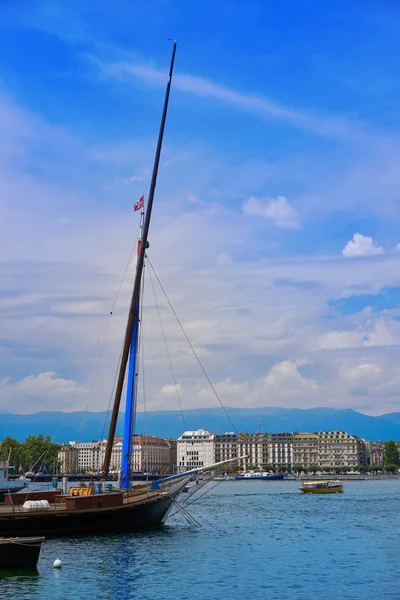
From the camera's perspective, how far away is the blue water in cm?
3350

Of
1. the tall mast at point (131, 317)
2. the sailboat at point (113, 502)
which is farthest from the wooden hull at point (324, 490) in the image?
the tall mast at point (131, 317)

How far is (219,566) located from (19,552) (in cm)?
1038

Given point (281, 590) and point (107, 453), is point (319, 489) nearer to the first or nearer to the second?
point (107, 453)

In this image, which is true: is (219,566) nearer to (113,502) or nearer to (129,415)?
(113,502)

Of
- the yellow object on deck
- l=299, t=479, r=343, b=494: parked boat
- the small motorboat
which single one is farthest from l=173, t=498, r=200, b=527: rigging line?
l=299, t=479, r=343, b=494: parked boat

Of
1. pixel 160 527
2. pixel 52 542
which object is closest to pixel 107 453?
pixel 160 527

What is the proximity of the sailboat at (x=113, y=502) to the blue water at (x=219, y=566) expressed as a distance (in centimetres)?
98

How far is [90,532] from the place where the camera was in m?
47.4

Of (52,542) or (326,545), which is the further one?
(326,545)

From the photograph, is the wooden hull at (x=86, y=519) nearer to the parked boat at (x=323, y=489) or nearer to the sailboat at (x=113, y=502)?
the sailboat at (x=113, y=502)

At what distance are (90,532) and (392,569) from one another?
18164 mm

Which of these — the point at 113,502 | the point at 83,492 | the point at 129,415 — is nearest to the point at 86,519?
the point at 113,502

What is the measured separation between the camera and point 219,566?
39812 mm

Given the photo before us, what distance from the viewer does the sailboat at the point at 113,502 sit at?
4500cm
